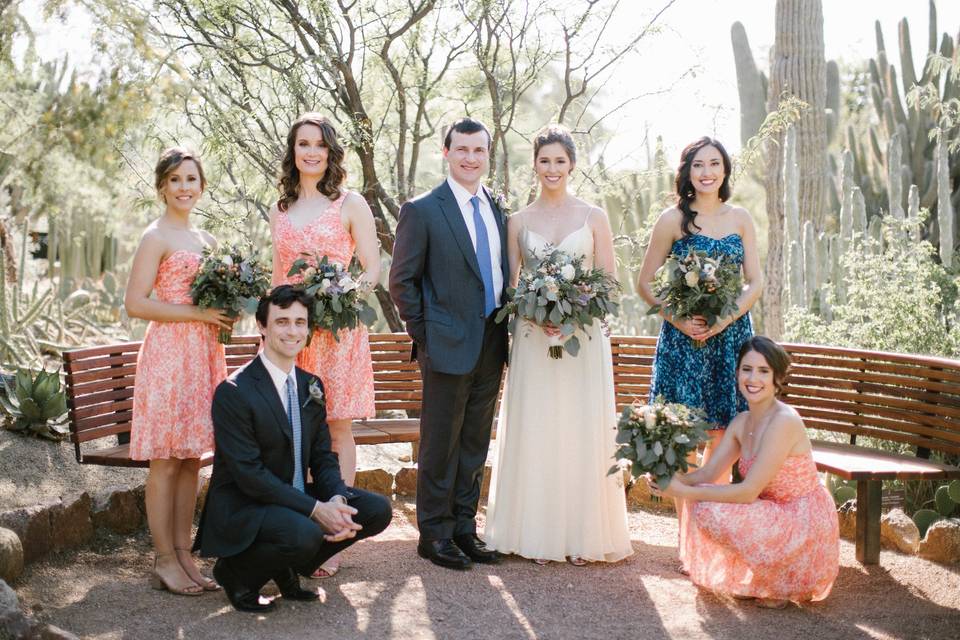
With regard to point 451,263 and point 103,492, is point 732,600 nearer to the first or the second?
point 451,263

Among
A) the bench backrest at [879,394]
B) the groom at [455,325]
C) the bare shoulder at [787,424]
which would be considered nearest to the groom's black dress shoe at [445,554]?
the groom at [455,325]

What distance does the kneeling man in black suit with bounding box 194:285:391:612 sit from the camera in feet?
14.3

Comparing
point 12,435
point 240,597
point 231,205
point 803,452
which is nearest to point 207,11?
point 231,205

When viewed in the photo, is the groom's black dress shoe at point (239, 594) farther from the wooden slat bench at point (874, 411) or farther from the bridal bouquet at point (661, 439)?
the wooden slat bench at point (874, 411)

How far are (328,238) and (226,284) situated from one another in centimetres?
58

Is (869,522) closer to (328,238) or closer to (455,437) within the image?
(455,437)

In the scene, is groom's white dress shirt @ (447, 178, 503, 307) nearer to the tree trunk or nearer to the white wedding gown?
the white wedding gown

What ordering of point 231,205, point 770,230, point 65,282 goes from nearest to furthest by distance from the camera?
point 231,205 < point 770,230 < point 65,282

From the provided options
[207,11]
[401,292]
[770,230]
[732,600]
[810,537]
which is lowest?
[732,600]

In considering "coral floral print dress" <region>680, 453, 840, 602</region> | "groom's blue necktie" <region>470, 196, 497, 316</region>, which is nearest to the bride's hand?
"groom's blue necktie" <region>470, 196, 497, 316</region>

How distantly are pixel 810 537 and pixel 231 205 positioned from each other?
20.1 feet

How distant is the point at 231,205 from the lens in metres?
8.87

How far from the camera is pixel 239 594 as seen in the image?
4.50 m

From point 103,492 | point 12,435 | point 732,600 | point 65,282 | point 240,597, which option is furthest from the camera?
point 65,282
